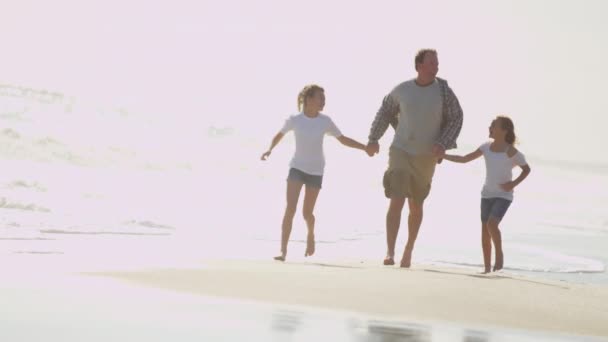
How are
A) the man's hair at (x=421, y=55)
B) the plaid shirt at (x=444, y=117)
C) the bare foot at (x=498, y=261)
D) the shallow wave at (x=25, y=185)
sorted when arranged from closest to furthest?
1. the man's hair at (x=421, y=55)
2. the plaid shirt at (x=444, y=117)
3. the bare foot at (x=498, y=261)
4. the shallow wave at (x=25, y=185)

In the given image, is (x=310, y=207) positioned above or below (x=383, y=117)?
below

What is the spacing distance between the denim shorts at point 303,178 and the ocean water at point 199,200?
1058 millimetres

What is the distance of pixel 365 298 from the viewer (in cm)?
605

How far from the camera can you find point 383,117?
8.86m

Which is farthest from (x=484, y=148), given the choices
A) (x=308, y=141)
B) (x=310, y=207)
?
(x=310, y=207)

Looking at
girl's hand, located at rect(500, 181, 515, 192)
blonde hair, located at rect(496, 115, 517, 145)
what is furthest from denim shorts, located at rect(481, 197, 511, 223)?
blonde hair, located at rect(496, 115, 517, 145)

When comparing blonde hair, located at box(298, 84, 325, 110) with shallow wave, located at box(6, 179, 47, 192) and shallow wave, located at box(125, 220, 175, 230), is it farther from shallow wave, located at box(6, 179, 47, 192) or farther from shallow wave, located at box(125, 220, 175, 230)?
shallow wave, located at box(6, 179, 47, 192)

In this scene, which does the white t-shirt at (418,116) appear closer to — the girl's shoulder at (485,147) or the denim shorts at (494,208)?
the girl's shoulder at (485,147)

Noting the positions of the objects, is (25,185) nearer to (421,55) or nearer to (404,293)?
(421,55)

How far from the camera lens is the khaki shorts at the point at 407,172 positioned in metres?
8.71

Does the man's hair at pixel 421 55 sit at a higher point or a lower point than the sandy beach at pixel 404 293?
higher

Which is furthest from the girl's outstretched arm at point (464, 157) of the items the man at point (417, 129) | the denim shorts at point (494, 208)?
the denim shorts at point (494, 208)

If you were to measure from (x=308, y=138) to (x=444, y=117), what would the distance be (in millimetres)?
1247

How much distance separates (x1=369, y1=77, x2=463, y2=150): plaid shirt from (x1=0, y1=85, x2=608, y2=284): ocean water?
167cm
